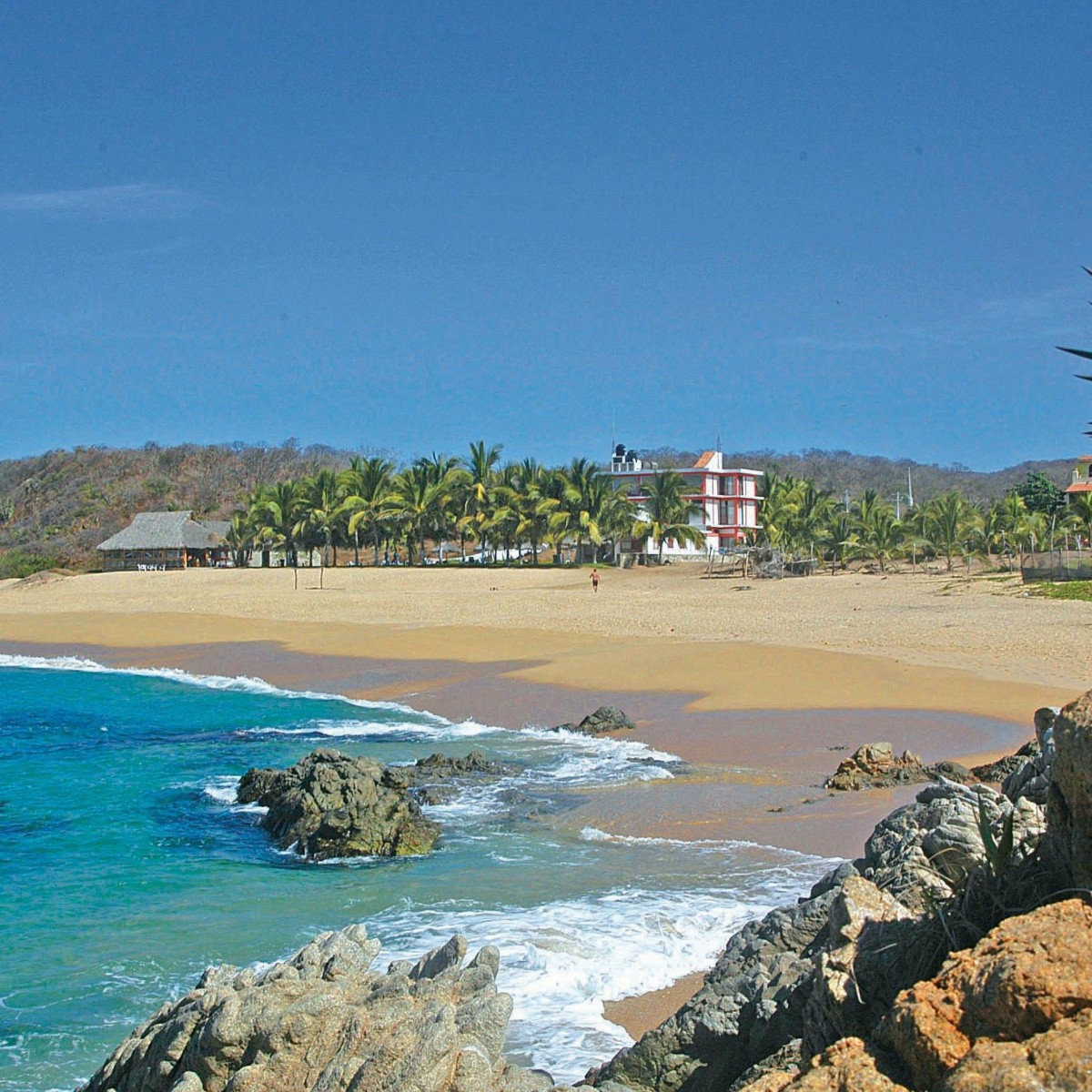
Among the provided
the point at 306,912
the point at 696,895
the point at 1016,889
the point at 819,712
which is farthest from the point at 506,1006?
the point at 819,712

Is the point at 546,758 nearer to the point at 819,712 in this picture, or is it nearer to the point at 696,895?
the point at 819,712

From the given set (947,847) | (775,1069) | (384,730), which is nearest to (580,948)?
(947,847)

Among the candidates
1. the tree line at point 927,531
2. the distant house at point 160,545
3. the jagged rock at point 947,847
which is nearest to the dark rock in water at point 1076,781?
the jagged rock at point 947,847

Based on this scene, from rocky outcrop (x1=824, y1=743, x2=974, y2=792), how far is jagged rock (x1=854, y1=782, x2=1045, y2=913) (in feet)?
24.9

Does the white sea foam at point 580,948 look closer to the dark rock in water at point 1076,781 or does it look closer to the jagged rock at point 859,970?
the jagged rock at point 859,970

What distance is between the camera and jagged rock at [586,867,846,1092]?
411 cm

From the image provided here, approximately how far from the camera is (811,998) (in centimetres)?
356

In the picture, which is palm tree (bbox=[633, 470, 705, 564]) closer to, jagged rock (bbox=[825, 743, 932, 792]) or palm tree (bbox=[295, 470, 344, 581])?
palm tree (bbox=[295, 470, 344, 581])

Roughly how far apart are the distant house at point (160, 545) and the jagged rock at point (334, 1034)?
67.7 m

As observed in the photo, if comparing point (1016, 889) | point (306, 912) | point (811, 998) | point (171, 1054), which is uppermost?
point (1016, 889)

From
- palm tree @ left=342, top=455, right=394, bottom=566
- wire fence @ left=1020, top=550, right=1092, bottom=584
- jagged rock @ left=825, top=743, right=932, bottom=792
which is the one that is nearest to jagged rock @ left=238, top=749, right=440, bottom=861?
jagged rock @ left=825, top=743, right=932, bottom=792

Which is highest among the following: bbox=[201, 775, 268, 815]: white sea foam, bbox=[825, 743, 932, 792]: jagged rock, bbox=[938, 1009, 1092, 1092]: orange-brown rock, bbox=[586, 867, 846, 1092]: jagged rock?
bbox=[938, 1009, 1092, 1092]: orange-brown rock

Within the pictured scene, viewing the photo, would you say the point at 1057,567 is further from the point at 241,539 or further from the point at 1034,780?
the point at 241,539

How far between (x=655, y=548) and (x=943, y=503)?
17.4 metres
